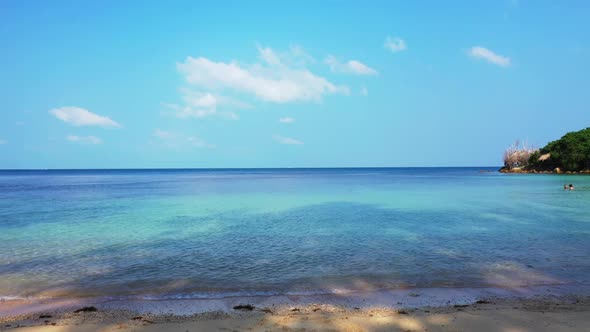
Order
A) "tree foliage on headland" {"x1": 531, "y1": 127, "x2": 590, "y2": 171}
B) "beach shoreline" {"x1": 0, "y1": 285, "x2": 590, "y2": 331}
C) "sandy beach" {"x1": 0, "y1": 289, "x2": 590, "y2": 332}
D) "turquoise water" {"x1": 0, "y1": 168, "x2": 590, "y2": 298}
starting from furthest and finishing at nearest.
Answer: "tree foliage on headland" {"x1": 531, "y1": 127, "x2": 590, "y2": 171} → "turquoise water" {"x1": 0, "y1": 168, "x2": 590, "y2": 298} → "beach shoreline" {"x1": 0, "y1": 285, "x2": 590, "y2": 331} → "sandy beach" {"x1": 0, "y1": 289, "x2": 590, "y2": 332}

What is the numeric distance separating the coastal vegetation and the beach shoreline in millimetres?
91364

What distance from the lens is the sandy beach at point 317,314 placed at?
6297mm

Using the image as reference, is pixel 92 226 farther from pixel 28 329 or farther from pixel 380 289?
pixel 380 289

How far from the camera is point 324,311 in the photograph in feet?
Answer: 24.1

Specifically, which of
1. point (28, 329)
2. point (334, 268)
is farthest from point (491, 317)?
point (28, 329)

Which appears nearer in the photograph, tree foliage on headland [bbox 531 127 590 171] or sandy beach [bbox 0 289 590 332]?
sandy beach [bbox 0 289 590 332]

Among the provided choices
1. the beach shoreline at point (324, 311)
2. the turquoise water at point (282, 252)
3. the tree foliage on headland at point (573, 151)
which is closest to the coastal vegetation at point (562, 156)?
the tree foliage on headland at point (573, 151)

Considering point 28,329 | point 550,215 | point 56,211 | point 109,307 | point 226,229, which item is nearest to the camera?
point 28,329

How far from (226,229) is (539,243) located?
12673 millimetres

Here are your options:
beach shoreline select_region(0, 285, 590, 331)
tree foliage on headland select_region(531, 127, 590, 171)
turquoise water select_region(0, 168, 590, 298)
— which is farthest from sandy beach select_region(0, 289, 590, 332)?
tree foliage on headland select_region(531, 127, 590, 171)

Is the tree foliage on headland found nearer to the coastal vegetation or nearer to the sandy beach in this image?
the coastal vegetation

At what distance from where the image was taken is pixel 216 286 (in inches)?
365

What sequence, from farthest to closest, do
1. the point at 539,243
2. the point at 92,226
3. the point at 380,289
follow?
the point at 92,226, the point at 539,243, the point at 380,289

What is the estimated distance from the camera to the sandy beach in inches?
248
